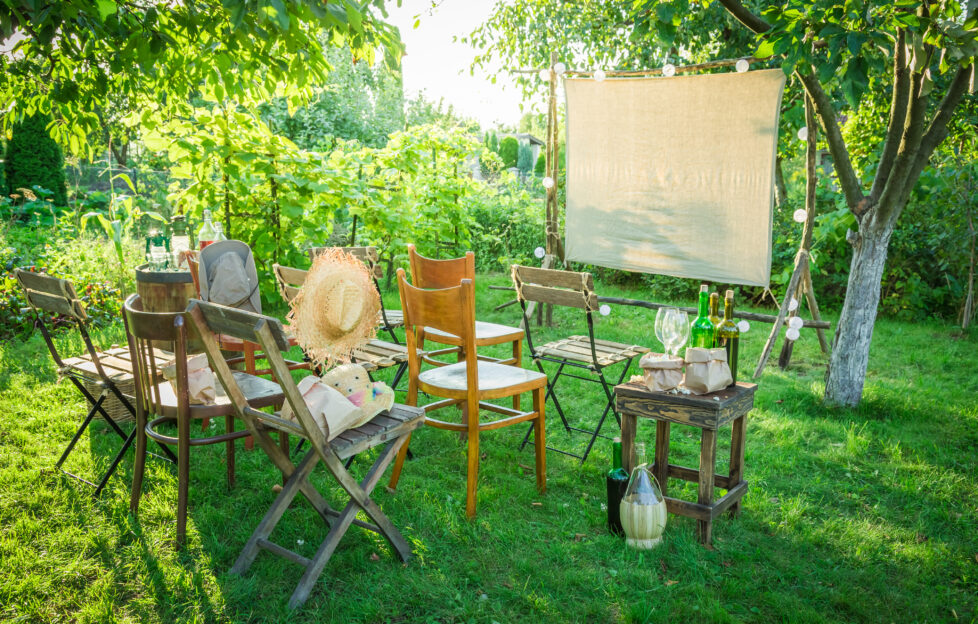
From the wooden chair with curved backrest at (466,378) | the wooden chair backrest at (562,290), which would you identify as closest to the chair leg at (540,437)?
the wooden chair with curved backrest at (466,378)

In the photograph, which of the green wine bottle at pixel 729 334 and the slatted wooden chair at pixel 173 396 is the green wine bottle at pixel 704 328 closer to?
the green wine bottle at pixel 729 334

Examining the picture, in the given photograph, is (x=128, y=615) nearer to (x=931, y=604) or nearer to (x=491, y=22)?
(x=931, y=604)

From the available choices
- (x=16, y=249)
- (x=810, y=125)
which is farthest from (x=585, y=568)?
(x=16, y=249)

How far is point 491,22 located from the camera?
6992 mm

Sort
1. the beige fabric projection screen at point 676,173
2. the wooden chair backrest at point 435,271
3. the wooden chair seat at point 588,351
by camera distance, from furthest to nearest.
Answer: the beige fabric projection screen at point 676,173 → the wooden chair backrest at point 435,271 → the wooden chair seat at point 588,351

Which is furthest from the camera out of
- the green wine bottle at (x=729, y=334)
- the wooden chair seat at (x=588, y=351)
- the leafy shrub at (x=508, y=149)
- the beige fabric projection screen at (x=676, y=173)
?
the leafy shrub at (x=508, y=149)

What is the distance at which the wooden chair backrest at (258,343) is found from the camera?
2037mm

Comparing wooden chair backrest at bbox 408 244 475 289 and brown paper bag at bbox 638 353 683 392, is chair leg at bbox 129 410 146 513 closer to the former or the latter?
wooden chair backrest at bbox 408 244 475 289

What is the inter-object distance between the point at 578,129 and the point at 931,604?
4105mm

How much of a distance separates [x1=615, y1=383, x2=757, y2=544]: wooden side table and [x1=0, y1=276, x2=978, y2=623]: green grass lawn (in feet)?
0.46

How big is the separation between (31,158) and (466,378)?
1195 cm

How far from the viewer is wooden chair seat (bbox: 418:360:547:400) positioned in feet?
9.36

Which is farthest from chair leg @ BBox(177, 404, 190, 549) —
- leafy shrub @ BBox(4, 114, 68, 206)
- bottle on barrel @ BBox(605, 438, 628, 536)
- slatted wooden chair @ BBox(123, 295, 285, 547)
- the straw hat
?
leafy shrub @ BBox(4, 114, 68, 206)

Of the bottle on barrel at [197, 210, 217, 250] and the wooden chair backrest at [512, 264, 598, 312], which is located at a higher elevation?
the bottle on barrel at [197, 210, 217, 250]
